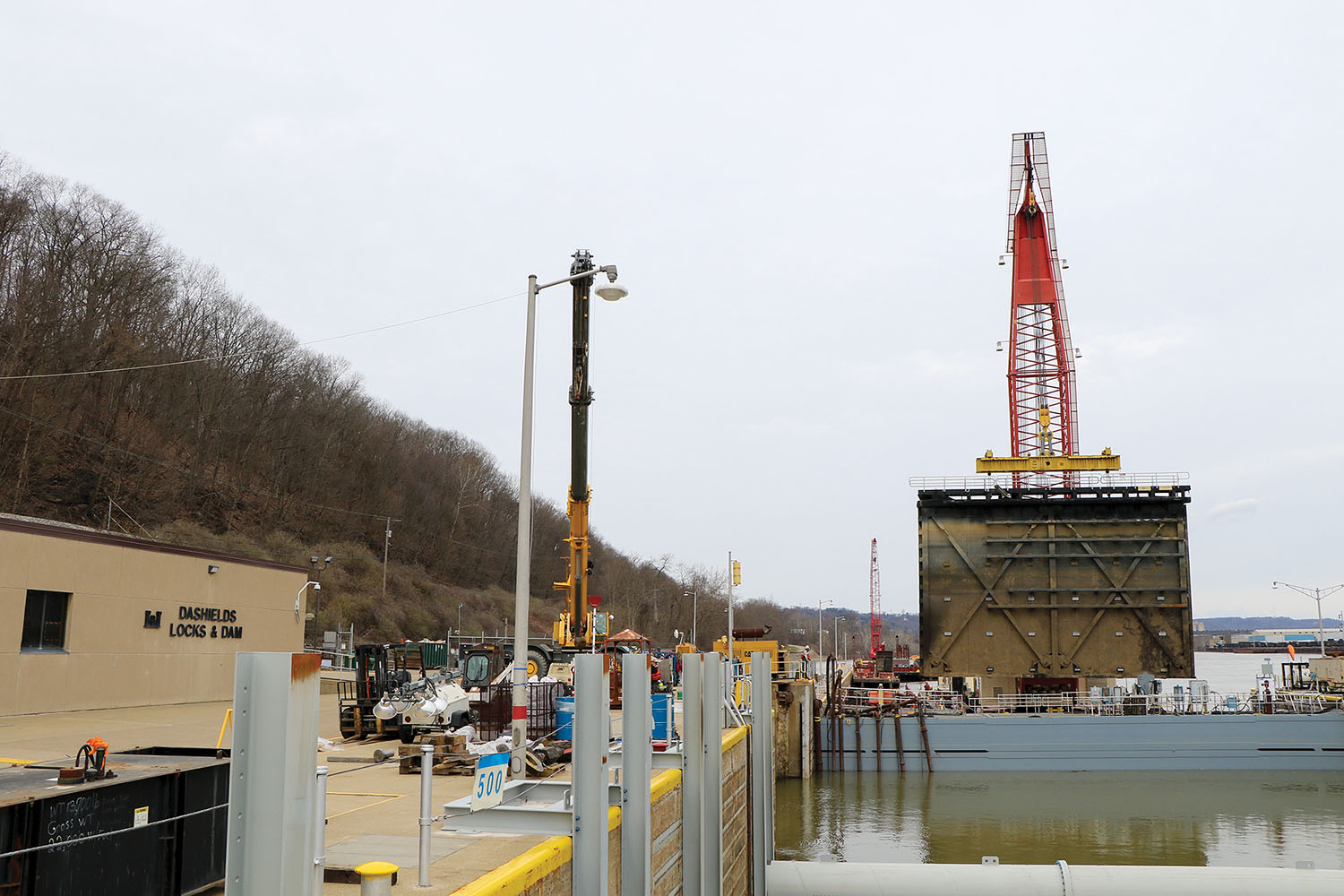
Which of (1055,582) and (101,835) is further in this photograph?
(1055,582)

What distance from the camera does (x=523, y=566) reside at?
1434 cm

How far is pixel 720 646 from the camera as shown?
168 ft

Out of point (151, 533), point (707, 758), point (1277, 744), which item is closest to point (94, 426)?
point (151, 533)

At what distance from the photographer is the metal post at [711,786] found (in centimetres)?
1332

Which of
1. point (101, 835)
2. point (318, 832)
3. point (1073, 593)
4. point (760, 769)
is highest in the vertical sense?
point (1073, 593)

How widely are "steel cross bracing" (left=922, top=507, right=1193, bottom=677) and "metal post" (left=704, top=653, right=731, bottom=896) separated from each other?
30.3m

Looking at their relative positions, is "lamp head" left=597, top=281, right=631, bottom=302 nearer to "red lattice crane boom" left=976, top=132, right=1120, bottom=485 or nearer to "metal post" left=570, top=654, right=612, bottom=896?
"metal post" left=570, top=654, right=612, bottom=896

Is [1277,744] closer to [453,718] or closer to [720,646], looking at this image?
[720,646]

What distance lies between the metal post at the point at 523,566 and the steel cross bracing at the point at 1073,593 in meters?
30.9

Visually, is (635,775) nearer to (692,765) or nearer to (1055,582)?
(692,765)

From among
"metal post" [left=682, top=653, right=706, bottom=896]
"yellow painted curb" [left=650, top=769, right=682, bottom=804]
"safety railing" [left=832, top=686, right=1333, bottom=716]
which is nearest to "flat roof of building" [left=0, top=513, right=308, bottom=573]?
"yellow painted curb" [left=650, top=769, right=682, bottom=804]

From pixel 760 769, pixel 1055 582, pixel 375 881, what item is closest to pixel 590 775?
pixel 375 881

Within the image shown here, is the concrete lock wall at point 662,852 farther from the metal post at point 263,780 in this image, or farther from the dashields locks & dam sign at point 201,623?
the dashields locks & dam sign at point 201,623

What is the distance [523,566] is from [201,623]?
63.4ft
